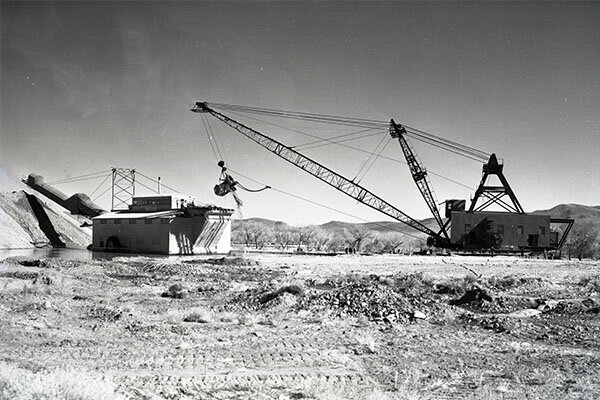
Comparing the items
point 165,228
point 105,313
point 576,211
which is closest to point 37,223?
point 165,228

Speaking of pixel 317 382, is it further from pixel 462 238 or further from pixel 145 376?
pixel 462 238

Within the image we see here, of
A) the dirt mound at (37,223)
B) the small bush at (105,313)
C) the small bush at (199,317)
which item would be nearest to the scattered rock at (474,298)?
the small bush at (199,317)

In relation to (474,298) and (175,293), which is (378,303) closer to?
(474,298)

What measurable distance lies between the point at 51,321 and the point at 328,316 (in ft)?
21.8

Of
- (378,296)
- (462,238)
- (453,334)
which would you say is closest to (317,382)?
(453,334)

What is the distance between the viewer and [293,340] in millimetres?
8594

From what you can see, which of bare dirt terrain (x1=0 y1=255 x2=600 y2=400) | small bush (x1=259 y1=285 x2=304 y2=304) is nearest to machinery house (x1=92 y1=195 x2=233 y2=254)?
bare dirt terrain (x1=0 y1=255 x2=600 y2=400)

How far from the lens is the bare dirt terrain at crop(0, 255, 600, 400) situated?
6.03m

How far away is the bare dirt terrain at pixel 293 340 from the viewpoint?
6027 mm

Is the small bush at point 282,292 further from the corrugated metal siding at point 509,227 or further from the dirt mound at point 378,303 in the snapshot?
the corrugated metal siding at point 509,227

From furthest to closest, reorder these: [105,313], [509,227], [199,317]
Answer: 1. [509,227]
2. [105,313]
3. [199,317]

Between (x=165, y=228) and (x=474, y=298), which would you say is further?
(x=165, y=228)

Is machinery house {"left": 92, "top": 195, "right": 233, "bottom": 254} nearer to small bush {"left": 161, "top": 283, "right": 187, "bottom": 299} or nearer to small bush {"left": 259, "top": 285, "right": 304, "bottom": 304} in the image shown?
small bush {"left": 161, "top": 283, "right": 187, "bottom": 299}

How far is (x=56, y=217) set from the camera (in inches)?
1618
